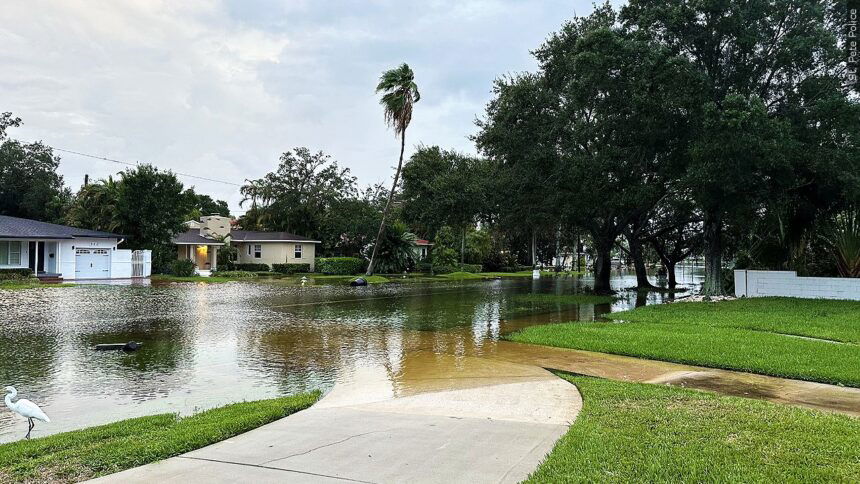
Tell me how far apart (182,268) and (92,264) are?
16.9ft

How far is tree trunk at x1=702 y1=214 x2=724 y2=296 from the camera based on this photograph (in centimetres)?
2052

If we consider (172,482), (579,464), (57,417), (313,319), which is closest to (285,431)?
(172,482)

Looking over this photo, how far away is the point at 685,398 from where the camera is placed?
628 centimetres

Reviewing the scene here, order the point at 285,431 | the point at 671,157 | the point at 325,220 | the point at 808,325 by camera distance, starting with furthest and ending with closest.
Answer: the point at 325,220 < the point at 671,157 < the point at 808,325 < the point at 285,431

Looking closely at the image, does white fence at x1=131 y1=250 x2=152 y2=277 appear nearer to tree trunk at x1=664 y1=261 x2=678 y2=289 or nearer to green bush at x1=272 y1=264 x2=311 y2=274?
green bush at x1=272 y1=264 x2=311 y2=274

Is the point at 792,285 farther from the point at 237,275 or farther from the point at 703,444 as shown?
the point at 237,275

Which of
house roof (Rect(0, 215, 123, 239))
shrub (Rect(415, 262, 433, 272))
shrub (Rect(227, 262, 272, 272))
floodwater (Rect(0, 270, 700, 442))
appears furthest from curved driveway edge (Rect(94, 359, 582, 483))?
shrub (Rect(415, 262, 433, 272))

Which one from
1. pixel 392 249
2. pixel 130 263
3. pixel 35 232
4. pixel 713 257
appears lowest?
pixel 130 263

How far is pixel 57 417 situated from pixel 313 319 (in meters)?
9.91

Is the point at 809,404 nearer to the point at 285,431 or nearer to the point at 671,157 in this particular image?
the point at 285,431

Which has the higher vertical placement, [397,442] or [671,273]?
[671,273]

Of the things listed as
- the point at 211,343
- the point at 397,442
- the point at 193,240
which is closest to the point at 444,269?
the point at 193,240

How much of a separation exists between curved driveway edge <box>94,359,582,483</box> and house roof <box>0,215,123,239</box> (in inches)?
1253

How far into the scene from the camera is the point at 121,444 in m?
4.93
